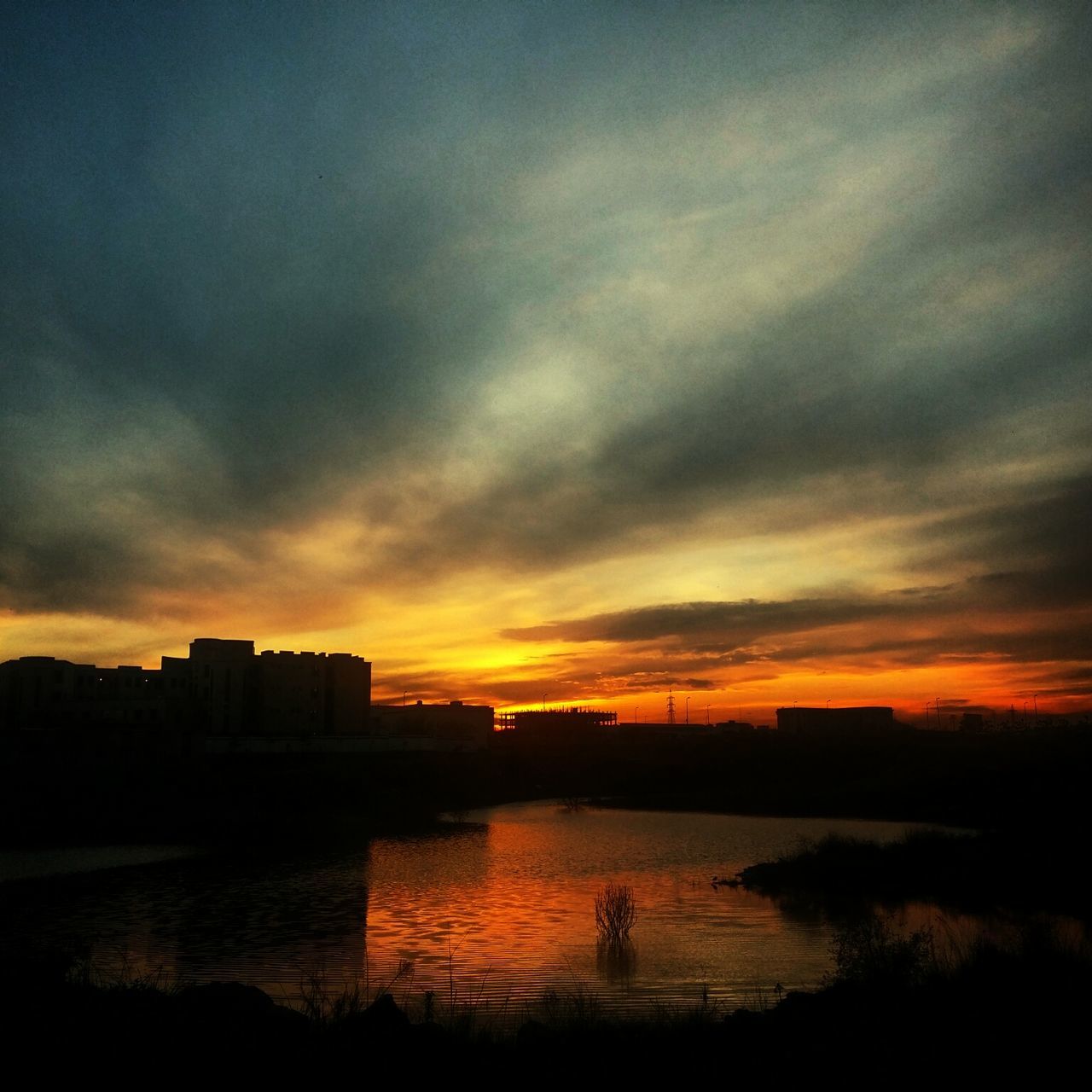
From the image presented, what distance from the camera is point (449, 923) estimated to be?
3766 cm

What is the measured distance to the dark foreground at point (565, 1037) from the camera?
49.7 feet

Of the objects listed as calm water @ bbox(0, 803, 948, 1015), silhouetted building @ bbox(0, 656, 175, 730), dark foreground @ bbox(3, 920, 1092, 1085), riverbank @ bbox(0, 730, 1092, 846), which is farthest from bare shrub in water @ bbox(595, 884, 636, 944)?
silhouetted building @ bbox(0, 656, 175, 730)

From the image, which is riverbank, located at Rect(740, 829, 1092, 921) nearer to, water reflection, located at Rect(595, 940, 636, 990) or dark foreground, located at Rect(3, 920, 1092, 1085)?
water reflection, located at Rect(595, 940, 636, 990)

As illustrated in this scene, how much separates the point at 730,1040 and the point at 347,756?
10781 centimetres

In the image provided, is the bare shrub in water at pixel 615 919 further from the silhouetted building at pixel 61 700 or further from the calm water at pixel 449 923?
the silhouetted building at pixel 61 700

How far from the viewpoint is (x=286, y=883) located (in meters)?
47.3

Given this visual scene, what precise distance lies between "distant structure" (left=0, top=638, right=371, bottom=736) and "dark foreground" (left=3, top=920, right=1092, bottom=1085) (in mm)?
106573

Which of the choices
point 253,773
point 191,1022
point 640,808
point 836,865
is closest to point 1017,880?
point 836,865

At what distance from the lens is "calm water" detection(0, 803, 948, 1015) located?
89.4 ft

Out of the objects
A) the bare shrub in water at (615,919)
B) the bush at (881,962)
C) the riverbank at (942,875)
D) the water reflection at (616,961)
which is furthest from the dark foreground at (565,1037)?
the riverbank at (942,875)

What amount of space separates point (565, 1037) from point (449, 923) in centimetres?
2163

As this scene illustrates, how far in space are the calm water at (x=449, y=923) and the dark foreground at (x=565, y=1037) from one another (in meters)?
5.64

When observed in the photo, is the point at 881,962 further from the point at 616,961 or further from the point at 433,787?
the point at 433,787

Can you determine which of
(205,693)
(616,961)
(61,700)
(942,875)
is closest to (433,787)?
(205,693)
